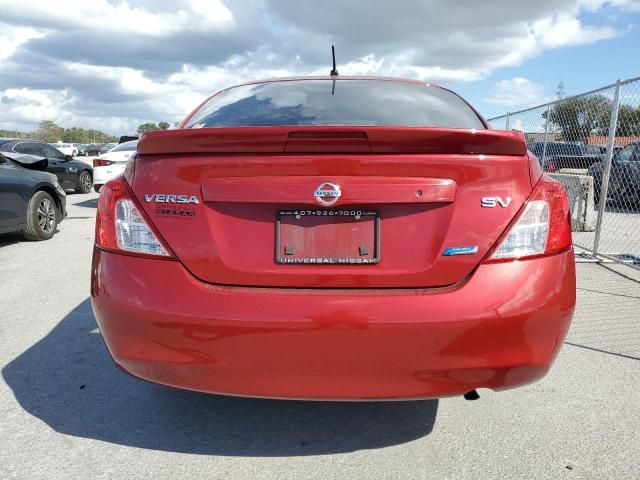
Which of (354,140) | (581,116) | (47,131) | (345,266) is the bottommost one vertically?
(345,266)

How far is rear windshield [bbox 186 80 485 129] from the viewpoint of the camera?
2549mm

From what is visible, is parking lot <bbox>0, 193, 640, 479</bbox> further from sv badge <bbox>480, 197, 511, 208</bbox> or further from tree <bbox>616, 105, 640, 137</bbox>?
tree <bbox>616, 105, 640, 137</bbox>

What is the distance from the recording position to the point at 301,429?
2.42 meters

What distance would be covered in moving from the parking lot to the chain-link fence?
3641 mm

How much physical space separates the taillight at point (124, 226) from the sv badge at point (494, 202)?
1163mm

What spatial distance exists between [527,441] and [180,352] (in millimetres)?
1609

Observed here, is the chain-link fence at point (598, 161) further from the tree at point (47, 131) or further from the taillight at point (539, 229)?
the tree at point (47, 131)

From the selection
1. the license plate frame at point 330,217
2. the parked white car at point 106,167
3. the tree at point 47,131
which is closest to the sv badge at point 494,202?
the license plate frame at point 330,217

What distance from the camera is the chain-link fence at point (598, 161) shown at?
6184 mm

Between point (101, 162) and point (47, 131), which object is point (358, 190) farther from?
point (47, 131)

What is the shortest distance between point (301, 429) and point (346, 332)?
878 mm

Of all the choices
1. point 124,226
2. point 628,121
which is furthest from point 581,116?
point 124,226

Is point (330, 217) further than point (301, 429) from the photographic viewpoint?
No

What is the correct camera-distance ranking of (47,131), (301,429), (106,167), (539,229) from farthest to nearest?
1. (47,131)
2. (106,167)
3. (301,429)
4. (539,229)
